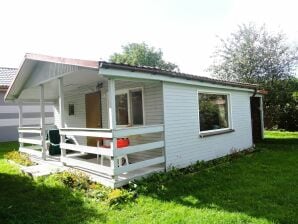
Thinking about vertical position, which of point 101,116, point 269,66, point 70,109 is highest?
point 269,66

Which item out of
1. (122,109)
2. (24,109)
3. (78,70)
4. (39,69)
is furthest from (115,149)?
(24,109)

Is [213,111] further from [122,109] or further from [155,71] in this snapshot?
[155,71]

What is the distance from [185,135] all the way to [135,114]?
1641mm

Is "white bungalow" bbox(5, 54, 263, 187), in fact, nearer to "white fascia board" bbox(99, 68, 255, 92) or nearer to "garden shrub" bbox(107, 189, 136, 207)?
"white fascia board" bbox(99, 68, 255, 92)

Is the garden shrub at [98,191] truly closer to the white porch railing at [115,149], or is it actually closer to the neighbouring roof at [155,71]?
the white porch railing at [115,149]

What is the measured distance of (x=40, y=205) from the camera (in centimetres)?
566

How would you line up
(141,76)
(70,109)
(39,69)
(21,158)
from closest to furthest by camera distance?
(141,76), (39,69), (21,158), (70,109)

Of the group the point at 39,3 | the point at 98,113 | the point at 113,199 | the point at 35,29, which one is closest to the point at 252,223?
the point at 113,199

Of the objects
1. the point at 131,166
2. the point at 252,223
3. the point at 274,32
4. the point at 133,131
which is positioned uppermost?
the point at 274,32

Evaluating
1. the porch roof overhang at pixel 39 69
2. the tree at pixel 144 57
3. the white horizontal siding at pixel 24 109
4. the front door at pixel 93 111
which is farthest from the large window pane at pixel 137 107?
the tree at pixel 144 57

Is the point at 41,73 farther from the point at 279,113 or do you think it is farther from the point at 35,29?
the point at 279,113

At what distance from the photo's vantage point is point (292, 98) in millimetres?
19016

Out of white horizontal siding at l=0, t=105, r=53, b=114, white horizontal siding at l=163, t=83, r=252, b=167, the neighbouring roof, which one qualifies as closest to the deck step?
white horizontal siding at l=163, t=83, r=252, b=167

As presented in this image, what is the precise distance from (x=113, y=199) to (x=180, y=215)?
141 cm
